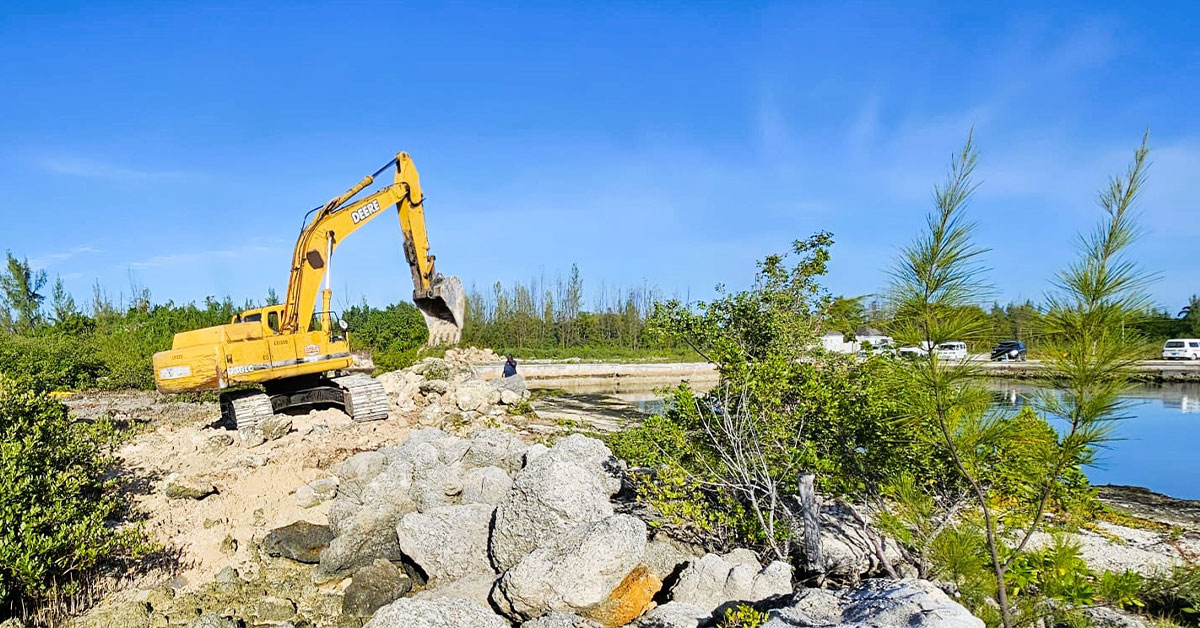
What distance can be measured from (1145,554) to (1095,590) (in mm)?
3244

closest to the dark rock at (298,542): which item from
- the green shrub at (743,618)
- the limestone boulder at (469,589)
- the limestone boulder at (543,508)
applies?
the limestone boulder at (469,589)

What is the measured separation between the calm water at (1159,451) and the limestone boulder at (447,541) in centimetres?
430

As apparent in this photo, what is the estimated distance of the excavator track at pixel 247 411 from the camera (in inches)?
433

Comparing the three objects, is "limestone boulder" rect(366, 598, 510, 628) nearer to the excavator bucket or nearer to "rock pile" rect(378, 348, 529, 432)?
"rock pile" rect(378, 348, 529, 432)

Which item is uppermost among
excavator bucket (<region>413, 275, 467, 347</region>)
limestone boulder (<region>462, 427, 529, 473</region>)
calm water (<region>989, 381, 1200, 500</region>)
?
excavator bucket (<region>413, 275, 467, 347</region>)

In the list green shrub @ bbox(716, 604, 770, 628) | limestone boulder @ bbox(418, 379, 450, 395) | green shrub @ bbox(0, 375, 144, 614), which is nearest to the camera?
green shrub @ bbox(716, 604, 770, 628)

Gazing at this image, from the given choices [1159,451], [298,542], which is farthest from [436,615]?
[1159,451]

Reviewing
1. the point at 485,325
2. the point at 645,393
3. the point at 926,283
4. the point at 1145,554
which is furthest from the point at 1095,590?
the point at 485,325

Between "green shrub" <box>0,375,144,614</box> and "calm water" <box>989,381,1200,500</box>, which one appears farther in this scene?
"green shrub" <box>0,375,144,614</box>

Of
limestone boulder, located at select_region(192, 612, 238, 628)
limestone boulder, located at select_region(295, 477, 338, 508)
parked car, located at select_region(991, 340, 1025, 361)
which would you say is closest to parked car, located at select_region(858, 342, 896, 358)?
parked car, located at select_region(991, 340, 1025, 361)

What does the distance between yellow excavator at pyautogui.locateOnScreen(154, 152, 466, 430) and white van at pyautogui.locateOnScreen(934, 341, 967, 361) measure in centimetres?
1053

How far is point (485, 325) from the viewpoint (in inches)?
1553

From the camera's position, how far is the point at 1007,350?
3.24 m

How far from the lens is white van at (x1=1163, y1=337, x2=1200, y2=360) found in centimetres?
2920
